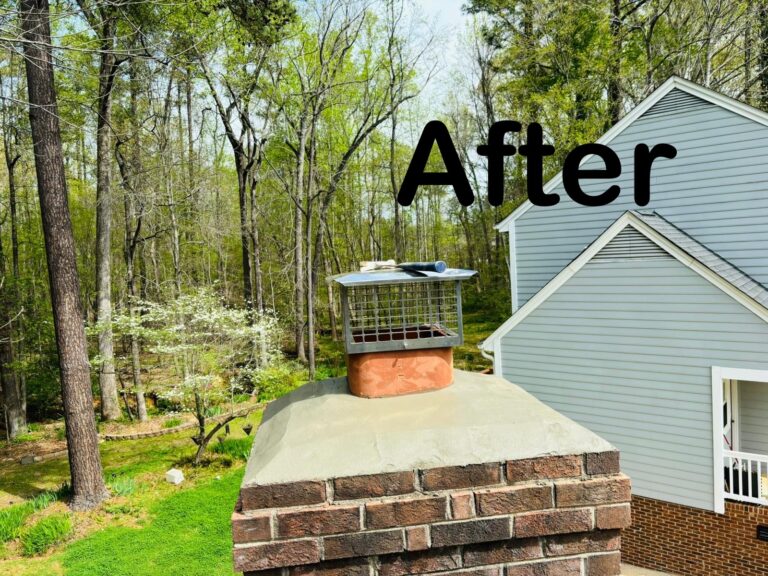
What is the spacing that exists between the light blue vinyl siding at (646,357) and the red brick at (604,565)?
510 cm

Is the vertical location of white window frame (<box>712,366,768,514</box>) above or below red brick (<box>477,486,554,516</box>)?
below

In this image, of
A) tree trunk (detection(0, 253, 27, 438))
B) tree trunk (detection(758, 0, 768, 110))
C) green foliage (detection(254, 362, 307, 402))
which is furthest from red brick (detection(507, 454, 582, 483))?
tree trunk (detection(0, 253, 27, 438))

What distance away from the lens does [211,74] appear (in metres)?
11.7

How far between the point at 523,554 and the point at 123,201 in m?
13.7

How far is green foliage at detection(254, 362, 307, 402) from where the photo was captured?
10.1m

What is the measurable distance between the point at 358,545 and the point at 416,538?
0.45 ft

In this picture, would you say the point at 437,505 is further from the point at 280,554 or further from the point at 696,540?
the point at 696,540

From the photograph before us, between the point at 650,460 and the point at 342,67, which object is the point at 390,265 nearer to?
the point at 650,460

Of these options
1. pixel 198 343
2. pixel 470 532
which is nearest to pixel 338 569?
pixel 470 532

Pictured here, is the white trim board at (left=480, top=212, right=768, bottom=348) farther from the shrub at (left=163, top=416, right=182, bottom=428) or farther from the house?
the shrub at (left=163, top=416, right=182, bottom=428)

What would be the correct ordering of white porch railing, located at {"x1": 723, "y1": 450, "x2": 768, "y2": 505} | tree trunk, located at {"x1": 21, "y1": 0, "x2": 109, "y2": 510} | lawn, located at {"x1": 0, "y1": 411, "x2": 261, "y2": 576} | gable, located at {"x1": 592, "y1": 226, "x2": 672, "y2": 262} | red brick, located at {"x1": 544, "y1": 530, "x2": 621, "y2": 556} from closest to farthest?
red brick, located at {"x1": 544, "y1": 530, "x2": 621, "y2": 556} → white porch railing, located at {"x1": 723, "y1": 450, "x2": 768, "y2": 505} → lawn, located at {"x1": 0, "y1": 411, "x2": 261, "y2": 576} → gable, located at {"x1": 592, "y1": 226, "x2": 672, "y2": 262} → tree trunk, located at {"x1": 21, "y1": 0, "x2": 109, "y2": 510}

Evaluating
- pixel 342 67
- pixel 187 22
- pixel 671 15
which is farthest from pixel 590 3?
pixel 187 22

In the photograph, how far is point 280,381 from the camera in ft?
39.8

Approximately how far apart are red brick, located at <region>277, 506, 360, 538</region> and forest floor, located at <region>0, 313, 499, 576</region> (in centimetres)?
520
